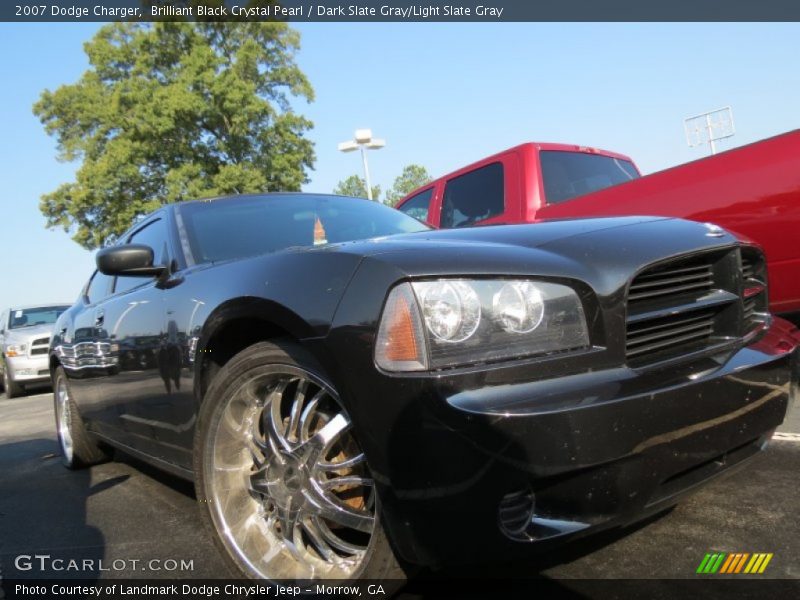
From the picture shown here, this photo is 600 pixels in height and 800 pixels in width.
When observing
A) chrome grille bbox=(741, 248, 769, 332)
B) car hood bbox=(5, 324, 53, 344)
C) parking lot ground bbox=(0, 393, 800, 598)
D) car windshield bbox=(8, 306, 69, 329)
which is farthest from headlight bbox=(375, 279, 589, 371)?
car windshield bbox=(8, 306, 69, 329)

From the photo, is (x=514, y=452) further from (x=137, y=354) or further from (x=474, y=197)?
(x=474, y=197)

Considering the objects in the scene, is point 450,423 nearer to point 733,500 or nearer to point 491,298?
point 491,298

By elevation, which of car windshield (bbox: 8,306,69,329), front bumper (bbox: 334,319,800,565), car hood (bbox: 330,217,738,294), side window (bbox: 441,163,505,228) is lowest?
front bumper (bbox: 334,319,800,565)

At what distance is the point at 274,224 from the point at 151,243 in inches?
33.6

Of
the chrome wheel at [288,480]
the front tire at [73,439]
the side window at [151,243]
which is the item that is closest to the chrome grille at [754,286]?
the chrome wheel at [288,480]

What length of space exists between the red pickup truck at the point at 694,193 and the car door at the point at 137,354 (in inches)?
71.4

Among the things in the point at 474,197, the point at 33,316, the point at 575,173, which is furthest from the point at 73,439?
the point at 33,316

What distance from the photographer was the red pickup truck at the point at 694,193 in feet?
11.0

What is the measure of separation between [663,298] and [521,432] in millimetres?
783

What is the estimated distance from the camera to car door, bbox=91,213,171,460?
2754mm

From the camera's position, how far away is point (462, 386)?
152 centimetres

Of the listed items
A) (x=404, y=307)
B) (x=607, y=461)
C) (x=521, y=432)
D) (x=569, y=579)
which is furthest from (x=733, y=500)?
(x=404, y=307)

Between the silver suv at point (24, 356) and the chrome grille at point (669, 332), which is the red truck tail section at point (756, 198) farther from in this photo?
the silver suv at point (24, 356)

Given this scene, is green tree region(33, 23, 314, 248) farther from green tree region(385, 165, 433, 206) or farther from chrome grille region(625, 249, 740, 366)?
green tree region(385, 165, 433, 206)
